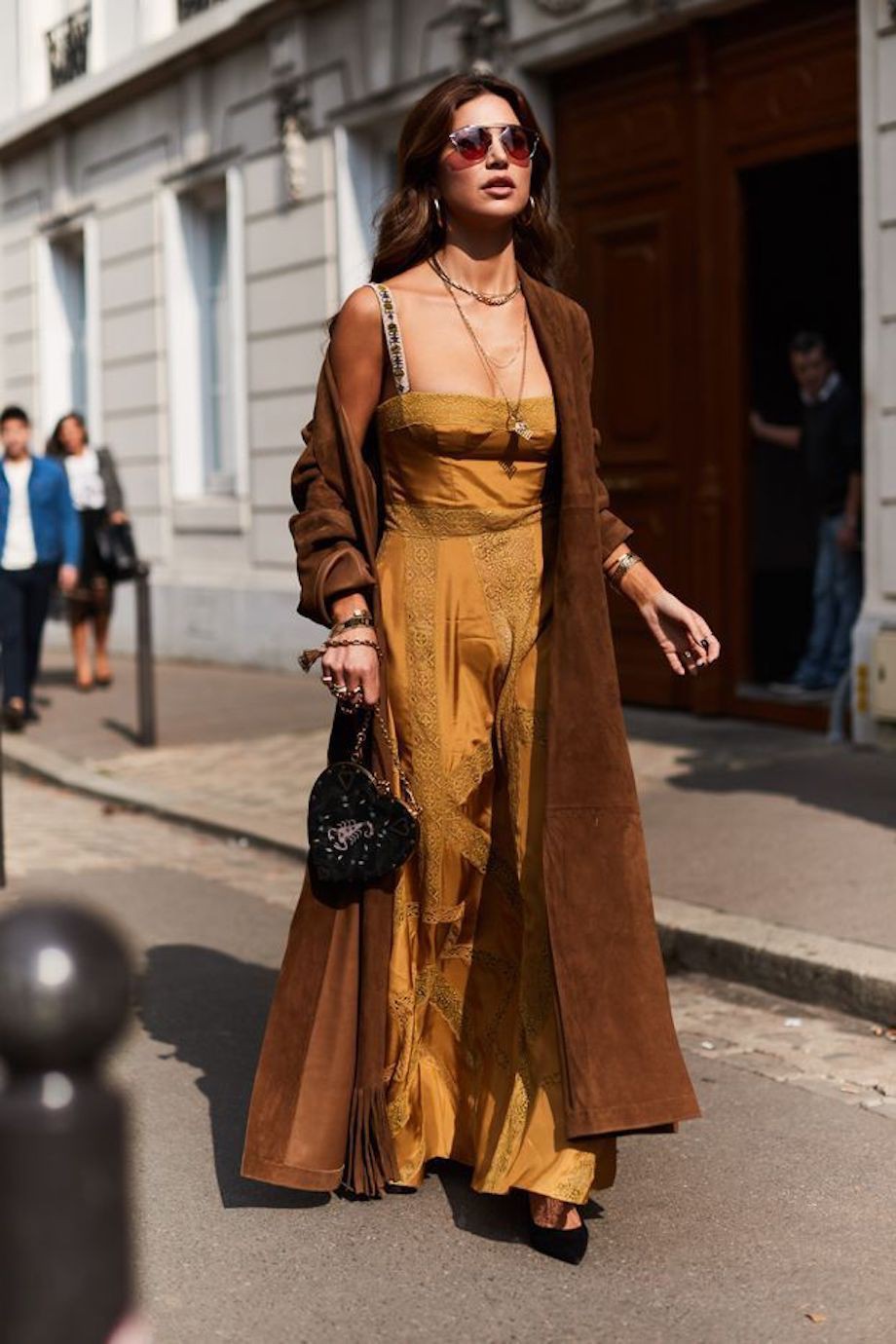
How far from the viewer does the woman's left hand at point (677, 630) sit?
4.05 m

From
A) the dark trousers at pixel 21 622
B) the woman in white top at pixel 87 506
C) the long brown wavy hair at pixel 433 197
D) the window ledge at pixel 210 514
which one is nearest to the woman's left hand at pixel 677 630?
the long brown wavy hair at pixel 433 197

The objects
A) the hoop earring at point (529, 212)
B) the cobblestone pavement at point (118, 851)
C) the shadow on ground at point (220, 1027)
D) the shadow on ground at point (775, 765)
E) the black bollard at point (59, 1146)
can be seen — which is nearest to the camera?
the black bollard at point (59, 1146)

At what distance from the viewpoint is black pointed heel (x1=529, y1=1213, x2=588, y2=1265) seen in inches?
152

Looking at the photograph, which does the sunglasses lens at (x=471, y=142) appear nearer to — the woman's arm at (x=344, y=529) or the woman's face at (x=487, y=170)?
the woman's face at (x=487, y=170)

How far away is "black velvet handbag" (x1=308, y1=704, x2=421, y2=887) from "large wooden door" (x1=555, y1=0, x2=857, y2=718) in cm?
675

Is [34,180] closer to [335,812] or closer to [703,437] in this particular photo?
[703,437]

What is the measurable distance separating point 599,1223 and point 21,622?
367 inches

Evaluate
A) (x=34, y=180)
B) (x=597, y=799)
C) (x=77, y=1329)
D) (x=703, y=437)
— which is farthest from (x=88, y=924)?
(x=34, y=180)

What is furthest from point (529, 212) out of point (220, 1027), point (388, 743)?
point (220, 1027)

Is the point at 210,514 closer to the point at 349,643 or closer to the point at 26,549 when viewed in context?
the point at 26,549

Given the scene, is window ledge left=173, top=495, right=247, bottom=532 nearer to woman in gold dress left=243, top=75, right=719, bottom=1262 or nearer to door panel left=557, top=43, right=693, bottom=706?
door panel left=557, top=43, right=693, bottom=706

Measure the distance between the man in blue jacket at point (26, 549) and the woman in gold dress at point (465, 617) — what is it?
8.71 m

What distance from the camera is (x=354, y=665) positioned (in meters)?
3.96

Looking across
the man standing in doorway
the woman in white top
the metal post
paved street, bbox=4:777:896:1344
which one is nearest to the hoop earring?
paved street, bbox=4:777:896:1344
